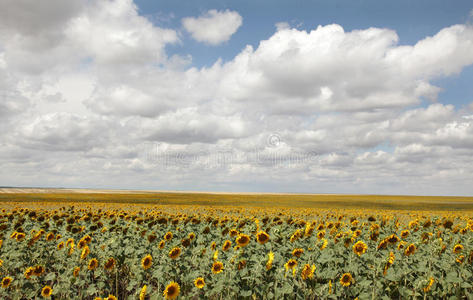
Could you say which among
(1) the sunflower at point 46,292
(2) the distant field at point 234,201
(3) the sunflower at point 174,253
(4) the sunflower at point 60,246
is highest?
(3) the sunflower at point 174,253

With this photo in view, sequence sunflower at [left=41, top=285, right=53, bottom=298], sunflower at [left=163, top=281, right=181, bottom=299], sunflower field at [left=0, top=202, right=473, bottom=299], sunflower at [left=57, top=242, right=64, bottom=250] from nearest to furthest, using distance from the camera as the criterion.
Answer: sunflower at [left=163, top=281, right=181, bottom=299], sunflower at [left=41, top=285, right=53, bottom=298], sunflower field at [left=0, top=202, right=473, bottom=299], sunflower at [left=57, top=242, right=64, bottom=250]

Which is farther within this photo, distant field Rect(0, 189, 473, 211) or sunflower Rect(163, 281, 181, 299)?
distant field Rect(0, 189, 473, 211)

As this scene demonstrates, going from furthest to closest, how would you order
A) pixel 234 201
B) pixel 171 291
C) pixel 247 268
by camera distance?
pixel 234 201 < pixel 247 268 < pixel 171 291

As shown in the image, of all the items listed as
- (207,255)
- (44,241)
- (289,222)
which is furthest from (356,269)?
(44,241)

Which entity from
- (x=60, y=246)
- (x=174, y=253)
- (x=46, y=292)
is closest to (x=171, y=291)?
(x=174, y=253)

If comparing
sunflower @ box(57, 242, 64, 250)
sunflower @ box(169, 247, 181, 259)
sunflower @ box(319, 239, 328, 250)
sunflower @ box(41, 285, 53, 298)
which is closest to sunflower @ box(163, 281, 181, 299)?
sunflower @ box(169, 247, 181, 259)

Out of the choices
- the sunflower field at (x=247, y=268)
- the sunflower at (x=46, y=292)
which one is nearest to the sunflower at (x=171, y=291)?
the sunflower field at (x=247, y=268)

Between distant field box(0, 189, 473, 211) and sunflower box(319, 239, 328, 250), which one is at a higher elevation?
sunflower box(319, 239, 328, 250)

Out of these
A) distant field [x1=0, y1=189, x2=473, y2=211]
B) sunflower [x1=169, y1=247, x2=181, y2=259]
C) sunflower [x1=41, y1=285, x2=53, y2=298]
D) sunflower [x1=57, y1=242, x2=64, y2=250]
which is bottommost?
distant field [x1=0, y1=189, x2=473, y2=211]

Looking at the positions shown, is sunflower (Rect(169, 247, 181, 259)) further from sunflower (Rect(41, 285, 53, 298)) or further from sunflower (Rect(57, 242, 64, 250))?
sunflower (Rect(57, 242, 64, 250))

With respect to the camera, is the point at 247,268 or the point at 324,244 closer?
the point at 247,268

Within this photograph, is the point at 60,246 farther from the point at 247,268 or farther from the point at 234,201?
the point at 234,201

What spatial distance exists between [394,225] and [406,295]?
633 cm

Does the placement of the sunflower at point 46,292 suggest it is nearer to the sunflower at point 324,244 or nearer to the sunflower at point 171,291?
the sunflower at point 171,291
